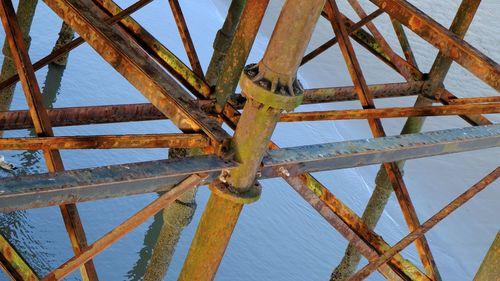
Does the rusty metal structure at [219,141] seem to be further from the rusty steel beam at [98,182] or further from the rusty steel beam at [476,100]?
the rusty steel beam at [476,100]

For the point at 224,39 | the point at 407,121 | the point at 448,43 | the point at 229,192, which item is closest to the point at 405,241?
the point at 448,43

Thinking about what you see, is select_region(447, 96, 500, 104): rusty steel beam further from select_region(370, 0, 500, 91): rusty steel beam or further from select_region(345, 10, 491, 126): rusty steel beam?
select_region(370, 0, 500, 91): rusty steel beam

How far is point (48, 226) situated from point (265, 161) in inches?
228

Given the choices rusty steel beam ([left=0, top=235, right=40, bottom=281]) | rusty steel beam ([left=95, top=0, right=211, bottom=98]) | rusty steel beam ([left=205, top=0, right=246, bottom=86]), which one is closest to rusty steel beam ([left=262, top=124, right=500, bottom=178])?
rusty steel beam ([left=0, top=235, right=40, bottom=281])

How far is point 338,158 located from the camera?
12.3 ft

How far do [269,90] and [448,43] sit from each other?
7.62 ft

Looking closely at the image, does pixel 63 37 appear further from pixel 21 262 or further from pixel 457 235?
pixel 21 262

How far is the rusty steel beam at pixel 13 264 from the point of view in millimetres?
3971

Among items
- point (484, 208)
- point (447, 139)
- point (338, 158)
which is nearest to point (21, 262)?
point (338, 158)

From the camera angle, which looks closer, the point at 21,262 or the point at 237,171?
the point at 237,171

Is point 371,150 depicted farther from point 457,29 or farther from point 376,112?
point 457,29

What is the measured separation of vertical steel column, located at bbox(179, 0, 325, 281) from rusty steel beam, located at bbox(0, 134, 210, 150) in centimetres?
27

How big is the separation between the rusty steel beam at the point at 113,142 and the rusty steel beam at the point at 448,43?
213 cm

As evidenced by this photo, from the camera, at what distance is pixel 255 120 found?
11.0ft
